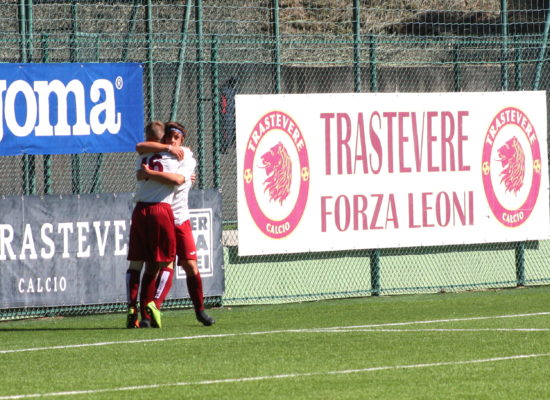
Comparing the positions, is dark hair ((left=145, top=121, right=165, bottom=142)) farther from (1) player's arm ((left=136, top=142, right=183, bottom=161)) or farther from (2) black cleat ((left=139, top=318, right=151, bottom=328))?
(2) black cleat ((left=139, top=318, right=151, bottom=328))

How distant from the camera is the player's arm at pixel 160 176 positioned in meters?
13.0

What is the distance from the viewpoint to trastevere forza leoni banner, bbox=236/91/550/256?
631 inches

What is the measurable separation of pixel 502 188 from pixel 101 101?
5304mm

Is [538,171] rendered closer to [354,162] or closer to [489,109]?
[489,109]

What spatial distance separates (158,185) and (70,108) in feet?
7.26

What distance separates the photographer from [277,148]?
1609 centimetres

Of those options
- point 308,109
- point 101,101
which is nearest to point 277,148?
point 308,109

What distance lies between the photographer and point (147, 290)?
13195 mm

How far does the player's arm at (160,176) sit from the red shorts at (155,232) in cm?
23

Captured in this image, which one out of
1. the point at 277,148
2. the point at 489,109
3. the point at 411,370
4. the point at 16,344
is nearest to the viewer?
the point at 411,370

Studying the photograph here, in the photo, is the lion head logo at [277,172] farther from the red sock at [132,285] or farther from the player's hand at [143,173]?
the player's hand at [143,173]

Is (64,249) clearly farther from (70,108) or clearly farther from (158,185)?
(158,185)

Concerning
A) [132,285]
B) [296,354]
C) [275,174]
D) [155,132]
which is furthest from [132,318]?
[275,174]

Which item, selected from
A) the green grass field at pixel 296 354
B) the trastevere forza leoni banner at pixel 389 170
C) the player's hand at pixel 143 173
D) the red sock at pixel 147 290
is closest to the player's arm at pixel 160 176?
the player's hand at pixel 143 173
